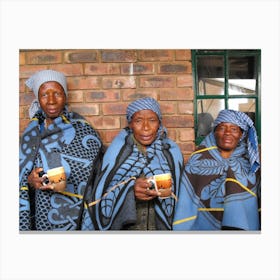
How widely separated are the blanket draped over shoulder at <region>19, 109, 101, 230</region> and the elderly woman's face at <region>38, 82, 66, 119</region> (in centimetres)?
7

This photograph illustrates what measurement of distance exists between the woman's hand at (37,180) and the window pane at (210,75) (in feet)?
4.28

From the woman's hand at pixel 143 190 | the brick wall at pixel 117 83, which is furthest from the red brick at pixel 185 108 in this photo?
the woman's hand at pixel 143 190

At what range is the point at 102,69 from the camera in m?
3.17

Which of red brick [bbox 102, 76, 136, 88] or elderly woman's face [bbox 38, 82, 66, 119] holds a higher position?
red brick [bbox 102, 76, 136, 88]

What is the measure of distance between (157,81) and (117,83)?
0.30m

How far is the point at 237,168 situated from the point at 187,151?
0.39m

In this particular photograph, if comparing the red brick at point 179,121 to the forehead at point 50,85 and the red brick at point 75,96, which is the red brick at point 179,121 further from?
the forehead at point 50,85

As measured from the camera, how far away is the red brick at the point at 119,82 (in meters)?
3.18

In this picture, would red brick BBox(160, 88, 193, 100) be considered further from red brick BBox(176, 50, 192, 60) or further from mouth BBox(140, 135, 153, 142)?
mouth BBox(140, 135, 153, 142)

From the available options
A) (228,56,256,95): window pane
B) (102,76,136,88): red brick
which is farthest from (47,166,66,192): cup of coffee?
(228,56,256,95): window pane

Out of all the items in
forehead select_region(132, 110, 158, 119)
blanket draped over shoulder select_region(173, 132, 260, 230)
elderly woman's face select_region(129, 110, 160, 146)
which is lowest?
blanket draped over shoulder select_region(173, 132, 260, 230)

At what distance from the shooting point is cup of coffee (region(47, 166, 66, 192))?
2963 mm

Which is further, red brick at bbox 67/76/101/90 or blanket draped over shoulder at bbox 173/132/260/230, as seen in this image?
red brick at bbox 67/76/101/90
